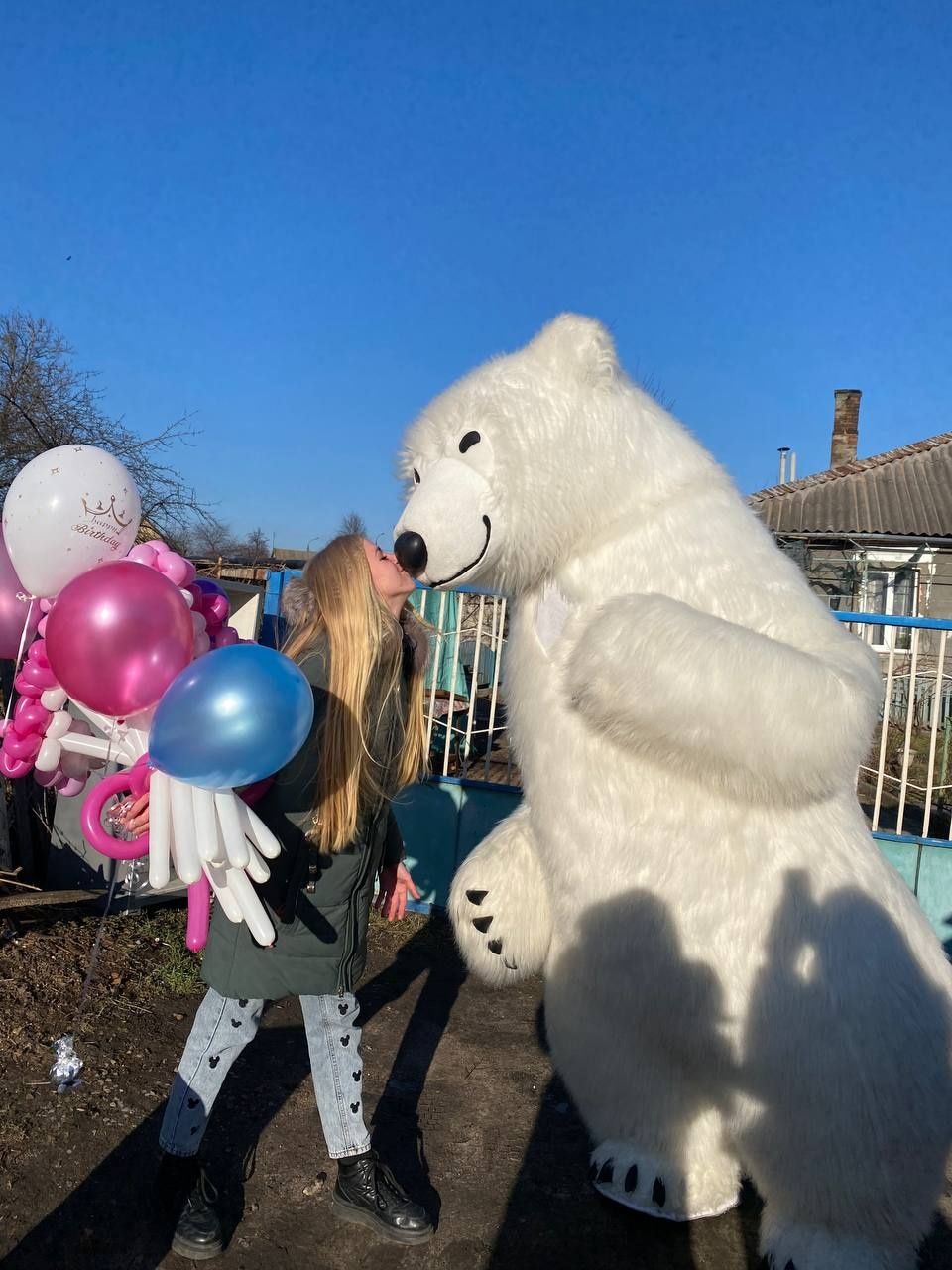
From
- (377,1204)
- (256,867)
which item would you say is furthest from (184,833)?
(377,1204)

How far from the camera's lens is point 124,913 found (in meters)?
4.15

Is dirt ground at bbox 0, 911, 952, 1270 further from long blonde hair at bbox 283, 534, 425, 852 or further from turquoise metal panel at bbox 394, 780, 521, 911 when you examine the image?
long blonde hair at bbox 283, 534, 425, 852

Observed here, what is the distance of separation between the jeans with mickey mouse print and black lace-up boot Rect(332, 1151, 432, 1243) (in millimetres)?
44

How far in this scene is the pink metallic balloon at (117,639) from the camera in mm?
1902

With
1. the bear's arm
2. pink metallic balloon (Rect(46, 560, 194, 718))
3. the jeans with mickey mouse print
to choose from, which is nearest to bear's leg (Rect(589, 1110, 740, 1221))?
the jeans with mickey mouse print

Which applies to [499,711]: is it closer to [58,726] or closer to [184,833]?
[58,726]

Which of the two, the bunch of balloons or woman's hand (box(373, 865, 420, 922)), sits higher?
the bunch of balloons

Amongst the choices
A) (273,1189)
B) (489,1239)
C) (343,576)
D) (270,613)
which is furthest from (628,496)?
(270,613)

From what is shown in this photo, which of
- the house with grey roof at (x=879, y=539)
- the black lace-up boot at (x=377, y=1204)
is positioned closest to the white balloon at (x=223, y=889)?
the black lace-up boot at (x=377, y=1204)

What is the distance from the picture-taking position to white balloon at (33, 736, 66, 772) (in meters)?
2.16

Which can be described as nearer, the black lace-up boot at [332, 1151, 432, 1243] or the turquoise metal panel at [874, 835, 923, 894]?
the black lace-up boot at [332, 1151, 432, 1243]

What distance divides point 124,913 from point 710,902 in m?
Answer: 2.98

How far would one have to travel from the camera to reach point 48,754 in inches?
85.0

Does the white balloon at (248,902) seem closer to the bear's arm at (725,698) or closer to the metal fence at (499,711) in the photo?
the bear's arm at (725,698)
